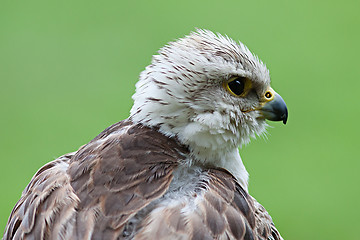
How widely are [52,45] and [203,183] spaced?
8.78 metres

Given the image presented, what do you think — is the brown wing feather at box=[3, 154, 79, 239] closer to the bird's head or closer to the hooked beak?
the bird's head

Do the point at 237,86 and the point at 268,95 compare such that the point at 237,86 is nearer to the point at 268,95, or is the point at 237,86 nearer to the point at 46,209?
the point at 268,95

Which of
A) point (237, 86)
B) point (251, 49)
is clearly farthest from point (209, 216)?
point (251, 49)

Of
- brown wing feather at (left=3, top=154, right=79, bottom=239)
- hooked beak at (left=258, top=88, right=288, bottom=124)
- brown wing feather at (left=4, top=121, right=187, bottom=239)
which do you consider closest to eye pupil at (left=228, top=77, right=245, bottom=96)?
hooked beak at (left=258, top=88, right=288, bottom=124)

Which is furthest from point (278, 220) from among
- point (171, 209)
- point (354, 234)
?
point (171, 209)

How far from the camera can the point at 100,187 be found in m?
3.74

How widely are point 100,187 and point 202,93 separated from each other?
0.84m

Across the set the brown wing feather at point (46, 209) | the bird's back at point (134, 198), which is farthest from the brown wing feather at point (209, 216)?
the brown wing feather at point (46, 209)

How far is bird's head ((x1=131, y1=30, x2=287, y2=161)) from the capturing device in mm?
4086

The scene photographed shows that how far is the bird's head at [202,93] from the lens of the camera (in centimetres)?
409

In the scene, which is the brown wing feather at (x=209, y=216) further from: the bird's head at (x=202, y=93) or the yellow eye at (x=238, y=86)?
the yellow eye at (x=238, y=86)

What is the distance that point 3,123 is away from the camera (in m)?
10.4

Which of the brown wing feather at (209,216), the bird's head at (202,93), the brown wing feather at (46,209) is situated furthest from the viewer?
the bird's head at (202,93)

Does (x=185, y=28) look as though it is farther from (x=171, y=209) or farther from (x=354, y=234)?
(x=171, y=209)
